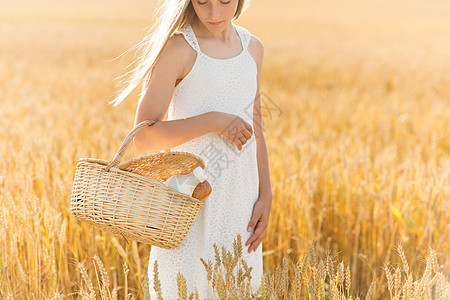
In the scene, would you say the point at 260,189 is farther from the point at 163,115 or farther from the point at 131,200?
the point at 131,200

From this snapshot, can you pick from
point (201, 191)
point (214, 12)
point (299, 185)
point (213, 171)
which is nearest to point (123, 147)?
point (201, 191)

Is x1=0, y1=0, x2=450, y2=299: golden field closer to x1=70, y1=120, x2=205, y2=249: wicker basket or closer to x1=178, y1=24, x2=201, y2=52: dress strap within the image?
x1=70, y1=120, x2=205, y2=249: wicker basket

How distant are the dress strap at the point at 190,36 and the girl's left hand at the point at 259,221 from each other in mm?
563

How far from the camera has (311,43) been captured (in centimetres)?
1355

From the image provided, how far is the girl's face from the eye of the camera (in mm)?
1471

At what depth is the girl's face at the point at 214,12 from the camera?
4.83 feet

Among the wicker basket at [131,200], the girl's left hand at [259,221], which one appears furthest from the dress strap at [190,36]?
the girl's left hand at [259,221]

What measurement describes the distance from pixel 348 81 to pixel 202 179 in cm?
729

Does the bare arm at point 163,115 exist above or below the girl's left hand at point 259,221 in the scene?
above

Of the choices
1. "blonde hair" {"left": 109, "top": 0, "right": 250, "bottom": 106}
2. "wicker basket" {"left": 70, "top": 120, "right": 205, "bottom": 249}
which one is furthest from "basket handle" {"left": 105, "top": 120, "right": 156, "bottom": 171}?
"blonde hair" {"left": 109, "top": 0, "right": 250, "bottom": 106}

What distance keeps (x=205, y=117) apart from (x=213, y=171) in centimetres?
19

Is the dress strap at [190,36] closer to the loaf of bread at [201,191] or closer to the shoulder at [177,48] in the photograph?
the shoulder at [177,48]

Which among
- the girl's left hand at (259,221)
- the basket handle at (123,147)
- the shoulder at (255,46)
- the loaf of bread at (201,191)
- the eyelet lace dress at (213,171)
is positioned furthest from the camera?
the shoulder at (255,46)

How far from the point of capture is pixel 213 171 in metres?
1.55
